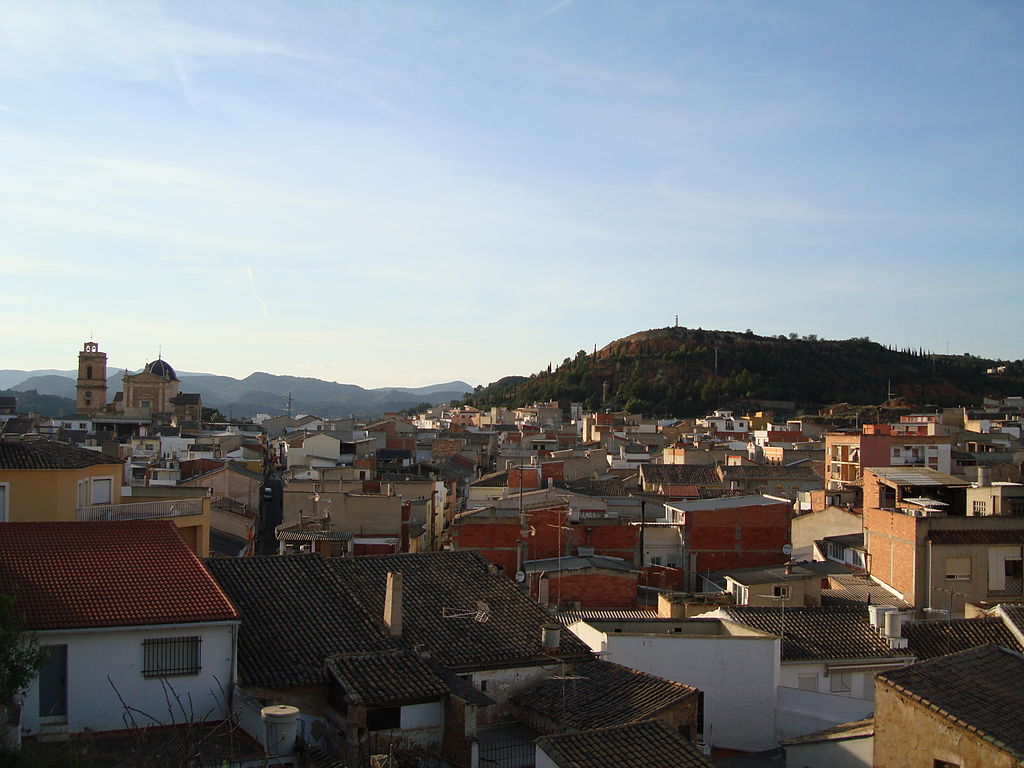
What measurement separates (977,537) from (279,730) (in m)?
16.2

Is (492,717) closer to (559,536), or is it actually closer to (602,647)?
(602,647)

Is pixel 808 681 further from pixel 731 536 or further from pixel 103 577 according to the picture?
pixel 731 536

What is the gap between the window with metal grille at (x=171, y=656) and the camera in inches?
445

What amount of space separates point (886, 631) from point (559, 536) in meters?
10.5

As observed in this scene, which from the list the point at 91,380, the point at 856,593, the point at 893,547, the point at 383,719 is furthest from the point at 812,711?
the point at 91,380

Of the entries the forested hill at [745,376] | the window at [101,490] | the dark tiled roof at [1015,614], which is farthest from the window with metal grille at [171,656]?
the forested hill at [745,376]

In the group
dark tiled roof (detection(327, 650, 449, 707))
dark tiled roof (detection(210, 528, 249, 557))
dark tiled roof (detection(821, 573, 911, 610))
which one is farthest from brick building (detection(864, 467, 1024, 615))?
dark tiled roof (detection(210, 528, 249, 557))

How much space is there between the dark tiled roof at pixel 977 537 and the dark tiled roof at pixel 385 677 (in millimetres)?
13286

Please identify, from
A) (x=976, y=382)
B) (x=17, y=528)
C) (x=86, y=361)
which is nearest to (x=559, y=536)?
(x=17, y=528)

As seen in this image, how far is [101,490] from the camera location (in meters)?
17.4

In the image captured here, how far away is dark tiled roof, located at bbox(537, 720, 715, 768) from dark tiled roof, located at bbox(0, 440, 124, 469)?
9680 millimetres

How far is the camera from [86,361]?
261 feet

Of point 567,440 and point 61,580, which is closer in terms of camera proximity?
point 61,580

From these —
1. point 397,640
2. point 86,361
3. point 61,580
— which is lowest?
point 397,640
